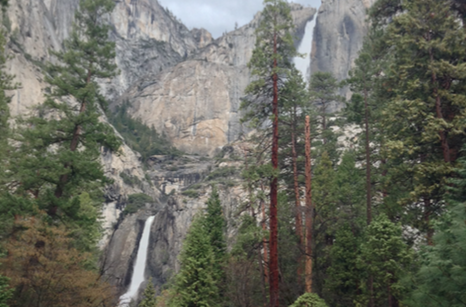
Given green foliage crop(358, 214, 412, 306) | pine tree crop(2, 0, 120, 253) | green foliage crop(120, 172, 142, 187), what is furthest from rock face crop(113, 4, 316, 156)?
green foliage crop(358, 214, 412, 306)

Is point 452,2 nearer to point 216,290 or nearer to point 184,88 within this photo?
point 216,290

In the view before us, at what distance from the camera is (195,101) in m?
92.8

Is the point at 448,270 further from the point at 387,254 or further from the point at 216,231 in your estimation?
the point at 216,231

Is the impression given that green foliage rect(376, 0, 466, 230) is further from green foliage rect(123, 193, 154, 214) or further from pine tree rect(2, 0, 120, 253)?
green foliage rect(123, 193, 154, 214)

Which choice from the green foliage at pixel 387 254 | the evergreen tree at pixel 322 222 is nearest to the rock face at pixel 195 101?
the evergreen tree at pixel 322 222

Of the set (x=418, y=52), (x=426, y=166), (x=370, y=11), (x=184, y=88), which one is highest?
(x=184, y=88)

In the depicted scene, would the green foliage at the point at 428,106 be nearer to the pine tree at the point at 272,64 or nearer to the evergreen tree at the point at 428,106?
the evergreen tree at the point at 428,106

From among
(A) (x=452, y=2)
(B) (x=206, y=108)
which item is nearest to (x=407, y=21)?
(A) (x=452, y=2)

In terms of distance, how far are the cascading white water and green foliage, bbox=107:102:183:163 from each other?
2650 centimetres

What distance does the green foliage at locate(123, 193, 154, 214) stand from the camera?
59062 mm

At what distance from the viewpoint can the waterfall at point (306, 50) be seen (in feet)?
323

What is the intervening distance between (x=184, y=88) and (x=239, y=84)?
47.9 feet

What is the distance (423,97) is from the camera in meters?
13.2

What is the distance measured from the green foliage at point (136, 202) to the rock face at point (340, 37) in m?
57.5
